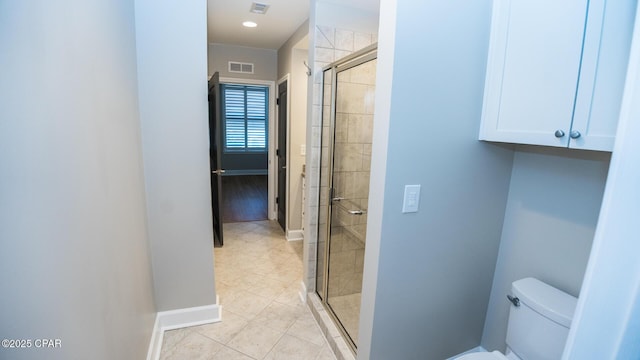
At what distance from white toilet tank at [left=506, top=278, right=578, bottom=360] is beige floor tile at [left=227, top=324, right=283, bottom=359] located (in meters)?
1.45

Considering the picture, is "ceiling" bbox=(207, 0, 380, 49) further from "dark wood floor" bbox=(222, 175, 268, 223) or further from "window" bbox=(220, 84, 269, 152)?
"window" bbox=(220, 84, 269, 152)

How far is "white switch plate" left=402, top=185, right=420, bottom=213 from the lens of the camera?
57.8 inches

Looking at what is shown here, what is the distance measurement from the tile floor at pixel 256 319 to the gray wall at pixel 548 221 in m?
1.21

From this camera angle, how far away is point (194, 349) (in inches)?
80.4

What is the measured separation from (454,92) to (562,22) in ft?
1.49

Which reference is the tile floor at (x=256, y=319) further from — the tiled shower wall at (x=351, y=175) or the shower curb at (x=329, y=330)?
the tiled shower wall at (x=351, y=175)

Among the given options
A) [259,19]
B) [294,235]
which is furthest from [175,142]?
[294,235]

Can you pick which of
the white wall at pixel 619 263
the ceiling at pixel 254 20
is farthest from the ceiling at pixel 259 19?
the white wall at pixel 619 263

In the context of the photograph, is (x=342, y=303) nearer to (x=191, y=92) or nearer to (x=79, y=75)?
(x=191, y=92)

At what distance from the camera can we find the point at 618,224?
68 cm

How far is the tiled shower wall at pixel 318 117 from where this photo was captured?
93.4 inches

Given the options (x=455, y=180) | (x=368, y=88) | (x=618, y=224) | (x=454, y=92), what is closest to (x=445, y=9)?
(x=454, y=92)

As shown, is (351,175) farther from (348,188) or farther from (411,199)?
(411,199)

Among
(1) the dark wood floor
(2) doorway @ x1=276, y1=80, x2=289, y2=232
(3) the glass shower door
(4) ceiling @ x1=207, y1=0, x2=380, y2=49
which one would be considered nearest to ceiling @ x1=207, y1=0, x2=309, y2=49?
(4) ceiling @ x1=207, y1=0, x2=380, y2=49
